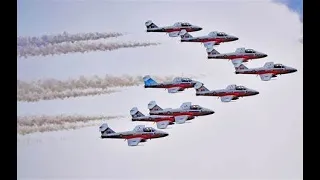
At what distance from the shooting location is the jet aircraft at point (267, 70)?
317 inches

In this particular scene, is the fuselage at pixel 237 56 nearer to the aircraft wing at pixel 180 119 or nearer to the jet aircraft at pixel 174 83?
the jet aircraft at pixel 174 83

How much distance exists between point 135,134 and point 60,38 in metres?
1.00

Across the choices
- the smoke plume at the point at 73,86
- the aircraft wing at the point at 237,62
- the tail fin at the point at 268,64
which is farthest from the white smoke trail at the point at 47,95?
the tail fin at the point at 268,64

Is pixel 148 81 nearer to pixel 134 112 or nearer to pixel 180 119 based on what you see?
pixel 134 112

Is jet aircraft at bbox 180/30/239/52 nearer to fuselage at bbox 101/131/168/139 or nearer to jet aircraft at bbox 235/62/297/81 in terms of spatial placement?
→ jet aircraft at bbox 235/62/297/81

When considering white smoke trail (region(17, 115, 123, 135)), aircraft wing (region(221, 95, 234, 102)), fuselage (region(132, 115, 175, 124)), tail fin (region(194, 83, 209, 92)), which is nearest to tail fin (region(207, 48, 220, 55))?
tail fin (region(194, 83, 209, 92))

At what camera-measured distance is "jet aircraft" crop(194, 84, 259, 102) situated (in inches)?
318

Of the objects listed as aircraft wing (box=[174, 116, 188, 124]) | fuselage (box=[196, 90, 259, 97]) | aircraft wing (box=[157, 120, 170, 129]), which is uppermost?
fuselage (box=[196, 90, 259, 97])

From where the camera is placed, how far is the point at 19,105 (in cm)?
802

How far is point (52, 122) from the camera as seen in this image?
804cm
